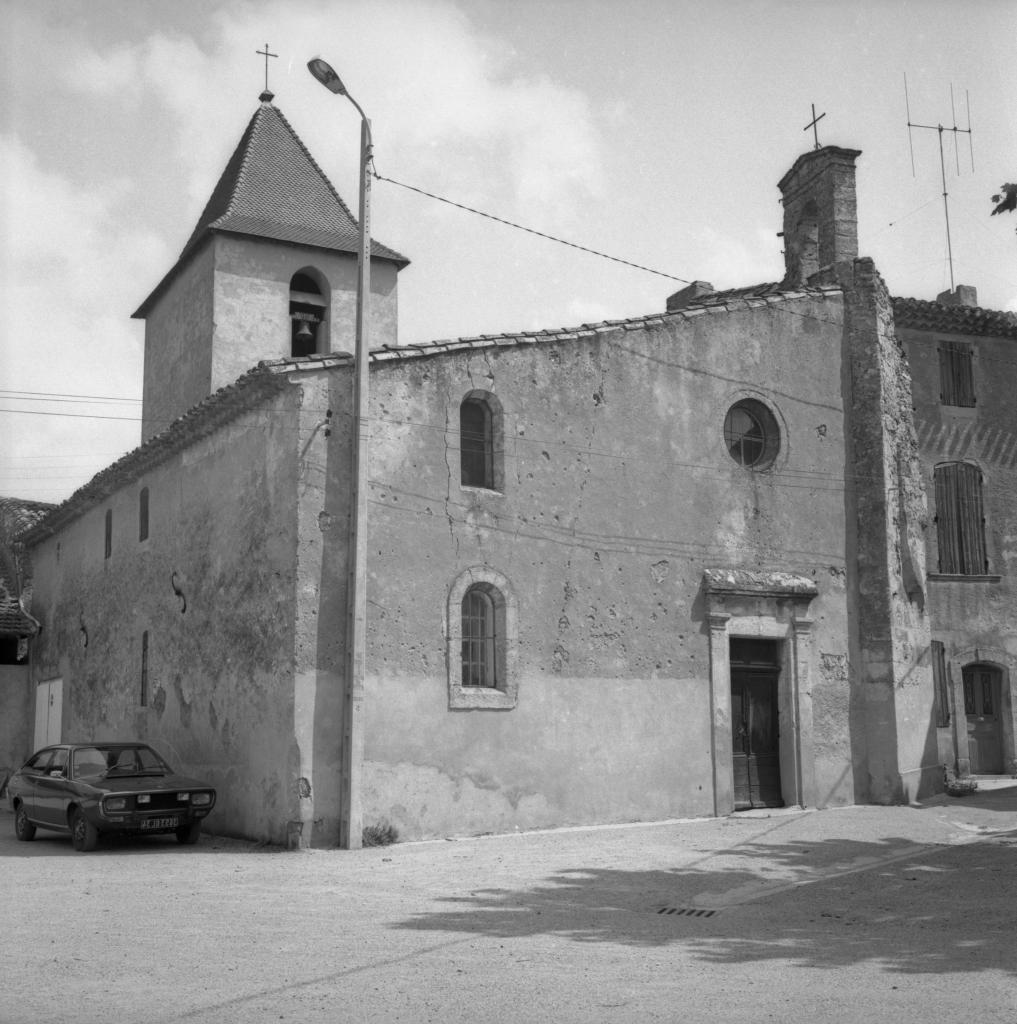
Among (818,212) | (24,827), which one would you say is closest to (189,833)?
(24,827)

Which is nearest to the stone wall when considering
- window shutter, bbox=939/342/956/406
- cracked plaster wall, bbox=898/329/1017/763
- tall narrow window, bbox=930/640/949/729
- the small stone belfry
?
tall narrow window, bbox=930/640/949/729

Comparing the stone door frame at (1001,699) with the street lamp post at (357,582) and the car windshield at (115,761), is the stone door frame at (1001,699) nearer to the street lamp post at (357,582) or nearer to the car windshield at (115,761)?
the street lamp post at (357,582)

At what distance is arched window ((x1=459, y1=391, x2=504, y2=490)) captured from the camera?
51.6 feet

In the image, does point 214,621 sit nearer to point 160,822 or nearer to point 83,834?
point 160,822

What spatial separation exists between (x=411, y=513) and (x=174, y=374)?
10438mm

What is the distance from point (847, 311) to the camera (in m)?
19.5

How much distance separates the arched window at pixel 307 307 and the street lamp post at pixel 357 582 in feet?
25.5

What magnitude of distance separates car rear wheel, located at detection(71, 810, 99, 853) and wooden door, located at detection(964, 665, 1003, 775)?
17230mm

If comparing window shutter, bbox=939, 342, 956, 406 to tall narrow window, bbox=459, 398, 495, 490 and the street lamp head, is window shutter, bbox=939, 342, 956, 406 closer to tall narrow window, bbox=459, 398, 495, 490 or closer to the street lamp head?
tall narrow window, bbox=459, 398, 495, 490

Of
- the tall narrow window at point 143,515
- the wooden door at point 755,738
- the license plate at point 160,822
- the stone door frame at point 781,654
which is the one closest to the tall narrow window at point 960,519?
the stone door frame at point 781,654

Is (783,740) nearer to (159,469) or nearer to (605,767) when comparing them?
(605,767)

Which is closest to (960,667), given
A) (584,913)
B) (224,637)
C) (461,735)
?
(461,735)

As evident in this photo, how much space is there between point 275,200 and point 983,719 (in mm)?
17315

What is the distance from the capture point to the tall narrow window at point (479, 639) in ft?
50.2
